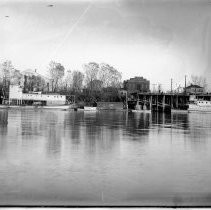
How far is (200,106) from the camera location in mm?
43656

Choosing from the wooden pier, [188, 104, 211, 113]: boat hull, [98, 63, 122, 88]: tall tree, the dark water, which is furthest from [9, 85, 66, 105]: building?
the dark water

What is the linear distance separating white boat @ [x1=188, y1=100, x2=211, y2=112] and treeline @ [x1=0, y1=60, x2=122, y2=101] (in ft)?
28.5

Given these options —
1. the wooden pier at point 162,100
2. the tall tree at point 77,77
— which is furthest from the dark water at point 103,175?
the wooden pier at point 162,100

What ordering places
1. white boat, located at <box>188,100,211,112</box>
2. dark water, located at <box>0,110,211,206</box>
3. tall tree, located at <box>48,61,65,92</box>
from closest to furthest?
dark water, located at <box>0,110,211,206</box>
tall tree, located at <box>48,61,65,92</box>
white boat, located at <box>188,100,211,112</box>

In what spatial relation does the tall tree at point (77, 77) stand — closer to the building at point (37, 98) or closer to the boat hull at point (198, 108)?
the building at point (37, 98)

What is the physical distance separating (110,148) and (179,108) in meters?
41.4

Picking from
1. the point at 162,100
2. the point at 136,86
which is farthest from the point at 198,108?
the point at 136,86

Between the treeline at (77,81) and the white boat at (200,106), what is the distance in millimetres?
8684

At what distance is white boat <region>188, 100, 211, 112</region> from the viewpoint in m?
43.0

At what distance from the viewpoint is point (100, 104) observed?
39.9 meters

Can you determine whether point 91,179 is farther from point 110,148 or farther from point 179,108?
point 179,108

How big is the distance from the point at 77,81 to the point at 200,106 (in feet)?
60.6

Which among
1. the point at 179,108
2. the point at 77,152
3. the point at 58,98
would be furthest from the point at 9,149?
the point at 179,108

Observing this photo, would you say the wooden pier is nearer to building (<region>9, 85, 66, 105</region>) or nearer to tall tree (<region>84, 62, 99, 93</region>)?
building (<region>9, 85, 66, 105</region>)
